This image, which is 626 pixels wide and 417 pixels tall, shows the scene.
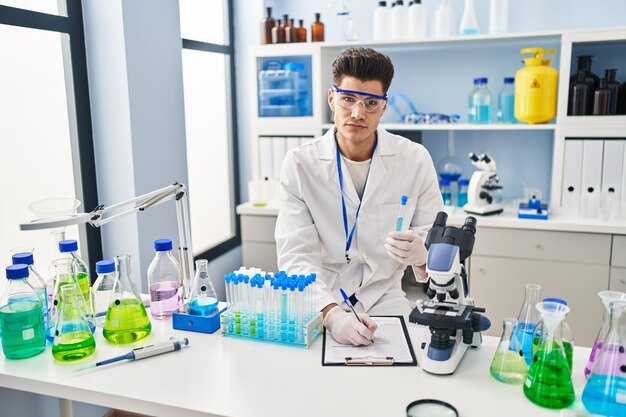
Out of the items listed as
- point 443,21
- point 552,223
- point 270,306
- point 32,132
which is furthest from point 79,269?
point 443,21

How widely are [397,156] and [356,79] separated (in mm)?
362

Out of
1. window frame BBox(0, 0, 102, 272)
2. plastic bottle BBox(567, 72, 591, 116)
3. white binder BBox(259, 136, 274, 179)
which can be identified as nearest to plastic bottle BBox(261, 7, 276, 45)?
white binder BBox(259, 136, 274, 179)

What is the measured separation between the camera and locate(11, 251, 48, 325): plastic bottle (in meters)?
1.38

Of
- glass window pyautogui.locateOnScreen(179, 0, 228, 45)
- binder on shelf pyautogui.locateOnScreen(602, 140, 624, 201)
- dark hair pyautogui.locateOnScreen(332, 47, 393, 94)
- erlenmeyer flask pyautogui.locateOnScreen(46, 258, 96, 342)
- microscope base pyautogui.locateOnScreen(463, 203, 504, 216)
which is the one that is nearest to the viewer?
erlenmeyer flask pyautogui.locateOnScreen(46, 258, 96, 342)

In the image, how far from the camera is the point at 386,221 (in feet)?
6.53

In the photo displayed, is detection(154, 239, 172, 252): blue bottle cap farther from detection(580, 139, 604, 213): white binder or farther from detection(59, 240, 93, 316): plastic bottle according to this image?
detection(580, 139, 604, 213): white binder

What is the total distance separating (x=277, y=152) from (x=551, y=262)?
1602 millimetres

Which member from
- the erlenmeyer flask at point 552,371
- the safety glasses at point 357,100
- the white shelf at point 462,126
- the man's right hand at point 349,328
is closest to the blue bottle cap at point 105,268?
the man's right hand at point 349,328

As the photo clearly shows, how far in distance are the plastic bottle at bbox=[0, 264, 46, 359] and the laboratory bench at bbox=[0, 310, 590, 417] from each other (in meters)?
0.03

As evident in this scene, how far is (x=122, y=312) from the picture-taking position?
143 centimetres

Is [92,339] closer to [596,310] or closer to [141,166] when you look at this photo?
[141,166]

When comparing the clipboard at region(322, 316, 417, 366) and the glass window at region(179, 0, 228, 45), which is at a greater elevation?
the glass window at region(179, 0, 228, 45)

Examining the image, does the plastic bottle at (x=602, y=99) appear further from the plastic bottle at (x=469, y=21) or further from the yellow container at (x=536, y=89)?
the plastic bottle at (x=469, y=21)

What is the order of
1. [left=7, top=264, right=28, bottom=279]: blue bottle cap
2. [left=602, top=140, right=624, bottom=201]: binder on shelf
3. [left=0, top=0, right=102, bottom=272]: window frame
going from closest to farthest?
[left=7, top=264, right=28, bottom=279]: blue bottle cap < [left=0, top=0, right=102, bottom=272]: window frame < [left=602, top=140, right=624, bottom=201]: binder on shelf
